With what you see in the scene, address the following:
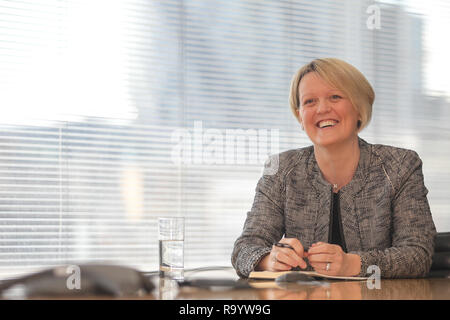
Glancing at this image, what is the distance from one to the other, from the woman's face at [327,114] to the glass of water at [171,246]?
64 cm

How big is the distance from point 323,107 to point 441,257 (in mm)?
536

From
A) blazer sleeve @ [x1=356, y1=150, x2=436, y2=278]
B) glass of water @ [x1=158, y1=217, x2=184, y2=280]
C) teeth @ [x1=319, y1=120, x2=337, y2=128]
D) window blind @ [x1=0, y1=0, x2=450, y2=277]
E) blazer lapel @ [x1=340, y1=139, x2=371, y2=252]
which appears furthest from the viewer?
window blind @ [x1=0, y1=0, x2=450, y2=277]

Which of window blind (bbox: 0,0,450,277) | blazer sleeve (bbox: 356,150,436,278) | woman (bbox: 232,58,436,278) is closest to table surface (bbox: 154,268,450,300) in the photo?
blazer sleeve (bbox: 356,150,436,278)

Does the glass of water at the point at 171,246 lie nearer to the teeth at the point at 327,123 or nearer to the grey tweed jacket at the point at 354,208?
the grey tweed jacket at the point at 354,208

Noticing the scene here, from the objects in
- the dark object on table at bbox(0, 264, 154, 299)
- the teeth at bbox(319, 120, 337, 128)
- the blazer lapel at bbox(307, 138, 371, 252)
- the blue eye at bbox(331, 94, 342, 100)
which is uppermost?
the blue eye at bbox(331, 94, 342, 100)

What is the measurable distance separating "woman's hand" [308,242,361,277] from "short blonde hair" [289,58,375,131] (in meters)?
0.58

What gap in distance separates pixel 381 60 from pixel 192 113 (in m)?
1.35

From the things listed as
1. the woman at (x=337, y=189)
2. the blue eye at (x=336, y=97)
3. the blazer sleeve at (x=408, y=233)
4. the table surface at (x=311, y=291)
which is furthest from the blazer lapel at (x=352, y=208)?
the table surface at (x=311, y=291)

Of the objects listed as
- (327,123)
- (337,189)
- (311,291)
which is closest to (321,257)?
(311,291)

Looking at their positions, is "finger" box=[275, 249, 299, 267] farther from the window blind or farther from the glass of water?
the window blind

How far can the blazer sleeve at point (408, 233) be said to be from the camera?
1160 millimetres

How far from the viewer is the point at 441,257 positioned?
1.34 m

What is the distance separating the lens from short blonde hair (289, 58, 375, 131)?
1505 millimetres
